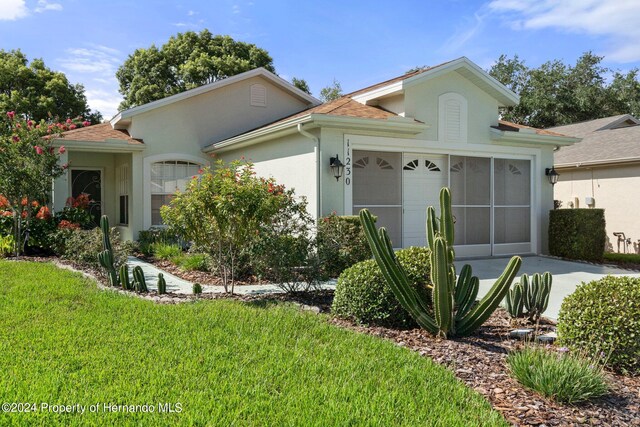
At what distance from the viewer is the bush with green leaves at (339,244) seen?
7.81 meters

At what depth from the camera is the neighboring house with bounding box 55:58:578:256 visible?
35.3ft

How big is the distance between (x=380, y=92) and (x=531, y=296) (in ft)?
24.0

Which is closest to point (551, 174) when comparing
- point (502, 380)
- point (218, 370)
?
point (502, 380)

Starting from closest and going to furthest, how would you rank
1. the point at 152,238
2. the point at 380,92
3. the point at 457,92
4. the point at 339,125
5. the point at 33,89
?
the point at 339,125
the point at 380,92
the point at 457,92
the point at 152,238
the point at 33,89

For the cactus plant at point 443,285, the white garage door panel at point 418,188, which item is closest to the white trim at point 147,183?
the white garage door panel at point 418,188

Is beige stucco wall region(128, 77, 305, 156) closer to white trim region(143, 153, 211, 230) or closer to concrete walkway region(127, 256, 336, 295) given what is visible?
white trim region(143, 153, 211, 230)

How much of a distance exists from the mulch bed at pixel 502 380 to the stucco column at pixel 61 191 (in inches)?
364

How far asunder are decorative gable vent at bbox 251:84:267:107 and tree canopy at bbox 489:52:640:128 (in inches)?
869

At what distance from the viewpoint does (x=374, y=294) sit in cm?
577

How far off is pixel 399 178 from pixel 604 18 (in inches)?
537

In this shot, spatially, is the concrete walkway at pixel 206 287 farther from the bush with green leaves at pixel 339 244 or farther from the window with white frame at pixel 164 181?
the window with white frame at pixel 164 181

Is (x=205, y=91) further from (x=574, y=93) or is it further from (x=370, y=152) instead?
(x=574, y=93)

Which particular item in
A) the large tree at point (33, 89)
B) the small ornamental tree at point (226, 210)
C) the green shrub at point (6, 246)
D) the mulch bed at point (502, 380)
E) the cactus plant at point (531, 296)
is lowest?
the mulch bed at point (502, 380)

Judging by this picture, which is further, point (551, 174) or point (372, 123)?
point (551, 174)
